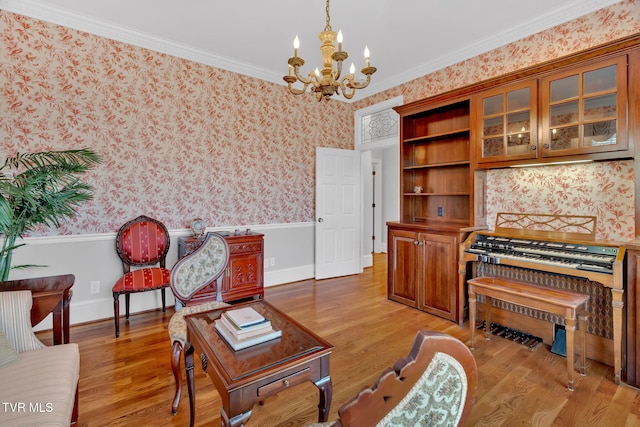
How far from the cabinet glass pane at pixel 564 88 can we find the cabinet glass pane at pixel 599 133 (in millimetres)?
292

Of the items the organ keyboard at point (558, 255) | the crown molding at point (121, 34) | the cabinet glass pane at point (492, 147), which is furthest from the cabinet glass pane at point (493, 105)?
the crown molding at point (121, 34)

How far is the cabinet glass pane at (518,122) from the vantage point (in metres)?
2.72

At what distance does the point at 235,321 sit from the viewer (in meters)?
1.47

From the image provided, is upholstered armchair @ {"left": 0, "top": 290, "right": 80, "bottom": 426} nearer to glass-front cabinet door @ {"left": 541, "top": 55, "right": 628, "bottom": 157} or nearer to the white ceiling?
the white ceiling

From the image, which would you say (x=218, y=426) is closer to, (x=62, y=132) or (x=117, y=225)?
(x=117, y=225)

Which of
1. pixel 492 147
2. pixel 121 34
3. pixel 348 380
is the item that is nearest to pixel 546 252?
pixel 492 147

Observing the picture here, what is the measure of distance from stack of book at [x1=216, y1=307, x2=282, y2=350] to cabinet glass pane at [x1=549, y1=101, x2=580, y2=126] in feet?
9.05

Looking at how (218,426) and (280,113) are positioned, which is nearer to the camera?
(218,426)

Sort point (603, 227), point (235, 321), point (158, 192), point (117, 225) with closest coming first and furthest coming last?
point (235, 321) → point (603, 227) → point (117, 225) → point (158, 192)

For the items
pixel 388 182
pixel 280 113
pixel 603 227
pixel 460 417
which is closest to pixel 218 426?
pixel 460 417

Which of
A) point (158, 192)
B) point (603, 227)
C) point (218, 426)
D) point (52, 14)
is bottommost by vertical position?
point (218, 426)

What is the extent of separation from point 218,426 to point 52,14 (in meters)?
3.82

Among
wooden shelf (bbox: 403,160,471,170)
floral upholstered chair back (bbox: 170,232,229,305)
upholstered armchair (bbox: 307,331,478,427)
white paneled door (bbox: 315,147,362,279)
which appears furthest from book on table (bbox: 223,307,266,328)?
white paneled door (bbox: 315,147,362,279)

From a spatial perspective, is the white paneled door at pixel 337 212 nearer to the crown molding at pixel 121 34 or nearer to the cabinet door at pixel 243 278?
the cabinet door at pixel 243 278
